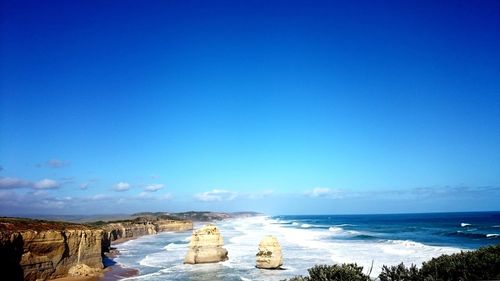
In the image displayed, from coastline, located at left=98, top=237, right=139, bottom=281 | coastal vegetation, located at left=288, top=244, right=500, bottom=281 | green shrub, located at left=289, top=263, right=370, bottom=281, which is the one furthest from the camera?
coastline, located at left=98, top=237, right=139, bottom=281

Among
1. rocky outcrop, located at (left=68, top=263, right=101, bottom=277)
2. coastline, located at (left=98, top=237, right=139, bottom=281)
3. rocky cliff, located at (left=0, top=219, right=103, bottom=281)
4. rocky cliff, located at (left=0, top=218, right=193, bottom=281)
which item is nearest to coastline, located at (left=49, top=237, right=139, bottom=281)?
coastline, located at (left=98, top=237, right=139, bottom=281)

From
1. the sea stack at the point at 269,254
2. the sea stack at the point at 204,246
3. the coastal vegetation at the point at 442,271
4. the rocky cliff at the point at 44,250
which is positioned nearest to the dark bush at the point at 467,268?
the coastal vegetation at the point at 442,271

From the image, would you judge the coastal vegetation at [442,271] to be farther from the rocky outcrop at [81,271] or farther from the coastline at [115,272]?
the rocky outcrop at [81,271]

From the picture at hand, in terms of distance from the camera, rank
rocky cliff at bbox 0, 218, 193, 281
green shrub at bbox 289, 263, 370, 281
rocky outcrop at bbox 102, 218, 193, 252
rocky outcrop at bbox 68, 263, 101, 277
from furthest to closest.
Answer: rocky outcrop at bbox 102, 218, 193, 252 → rocky outcrop at bbox 68, 263, 101, 277 → rocky cliff at bbox 0, 218, 193, 281 → green shrub at bbox 289, 263, 370, 281

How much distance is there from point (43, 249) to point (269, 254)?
48.6ft

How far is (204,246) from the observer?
108ft

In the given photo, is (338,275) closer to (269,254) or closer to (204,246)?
(269,254)

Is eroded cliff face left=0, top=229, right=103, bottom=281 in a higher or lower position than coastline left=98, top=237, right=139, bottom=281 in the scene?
higher

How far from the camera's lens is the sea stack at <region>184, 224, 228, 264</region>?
32781 mm

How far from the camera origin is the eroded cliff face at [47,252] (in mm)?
24484

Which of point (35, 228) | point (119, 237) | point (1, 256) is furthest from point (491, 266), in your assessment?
point (119, 237)

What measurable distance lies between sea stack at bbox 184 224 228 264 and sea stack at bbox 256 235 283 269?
4745 mm

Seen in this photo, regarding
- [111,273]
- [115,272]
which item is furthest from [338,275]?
[115,272]

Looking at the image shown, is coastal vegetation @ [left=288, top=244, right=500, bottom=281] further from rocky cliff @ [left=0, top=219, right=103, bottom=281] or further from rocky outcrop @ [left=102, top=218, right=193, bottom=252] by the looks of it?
rocky outcrop @ [left=102, top=218, right=193, bottom=252]
